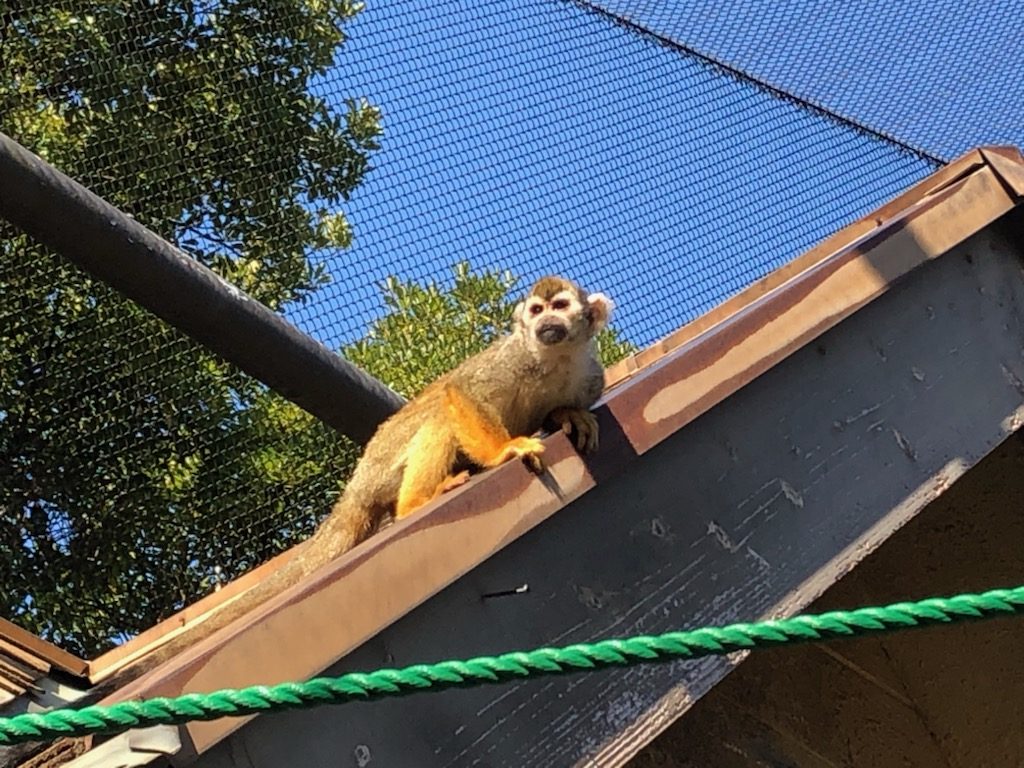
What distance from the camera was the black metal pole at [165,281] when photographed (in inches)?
93.4

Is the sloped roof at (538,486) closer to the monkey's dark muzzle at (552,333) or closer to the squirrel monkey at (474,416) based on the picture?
the squirrel monkey at (474,416)

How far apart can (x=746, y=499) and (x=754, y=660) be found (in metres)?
0.58

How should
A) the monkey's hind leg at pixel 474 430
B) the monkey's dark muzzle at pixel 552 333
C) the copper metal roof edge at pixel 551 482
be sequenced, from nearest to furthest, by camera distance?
the copper metal roof edge at pixel 551 482
the monkey's hind leg at pixel 474 430
the monkey's dark muzzle at pixel 552 333

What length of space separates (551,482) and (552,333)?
133 cm

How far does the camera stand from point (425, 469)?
2859 millimetres

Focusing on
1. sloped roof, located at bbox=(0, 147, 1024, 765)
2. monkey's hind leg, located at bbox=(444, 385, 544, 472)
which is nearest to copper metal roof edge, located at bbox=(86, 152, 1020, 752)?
sloped roof, located at bbox=(0, 147, 1024, 765)

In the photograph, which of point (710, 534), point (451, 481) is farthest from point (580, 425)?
point (451, 481)

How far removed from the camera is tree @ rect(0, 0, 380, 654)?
4332 millimetres

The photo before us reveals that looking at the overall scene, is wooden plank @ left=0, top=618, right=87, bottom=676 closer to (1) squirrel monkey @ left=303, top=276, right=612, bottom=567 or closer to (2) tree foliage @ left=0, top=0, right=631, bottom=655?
(1) squirrel monkey @ left=303, top=276, right=612, bottom=567

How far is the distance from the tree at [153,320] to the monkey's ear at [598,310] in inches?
46.3

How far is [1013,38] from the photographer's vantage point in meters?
4.91

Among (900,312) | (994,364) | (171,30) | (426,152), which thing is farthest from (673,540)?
(171,30)

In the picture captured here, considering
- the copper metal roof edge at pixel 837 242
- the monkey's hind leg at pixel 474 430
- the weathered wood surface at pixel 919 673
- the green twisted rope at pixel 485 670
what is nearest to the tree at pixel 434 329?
the copper metal roof edge at pixel 837 242

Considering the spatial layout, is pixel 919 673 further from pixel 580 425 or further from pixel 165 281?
pixel 165 281
